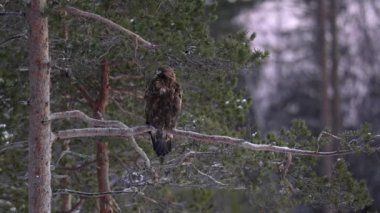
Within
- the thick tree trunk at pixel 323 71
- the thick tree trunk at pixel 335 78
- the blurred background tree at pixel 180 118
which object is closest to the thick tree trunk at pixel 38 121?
the blurred background tree at pixel 180 118

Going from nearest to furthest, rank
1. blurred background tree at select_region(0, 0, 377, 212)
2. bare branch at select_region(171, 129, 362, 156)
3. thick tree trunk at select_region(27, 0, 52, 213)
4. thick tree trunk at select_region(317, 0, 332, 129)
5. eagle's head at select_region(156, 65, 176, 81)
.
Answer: bare branch at select_region(171, 129, 362, 156) < thick tree trunk at select_region(27, 0, 52, 213) < eagle's head at select_region(156, 65, 176, 81) < blurred background tree at select_region(0, 0, 377, 212) < thick tree trunk at select_region(317, 0, 332, 129)

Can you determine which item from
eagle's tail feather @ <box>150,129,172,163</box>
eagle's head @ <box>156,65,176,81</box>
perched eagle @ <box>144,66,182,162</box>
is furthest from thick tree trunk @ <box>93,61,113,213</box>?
eagle's tail feather @ <box>150,129,172,163</box>

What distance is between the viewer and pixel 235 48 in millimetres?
9172

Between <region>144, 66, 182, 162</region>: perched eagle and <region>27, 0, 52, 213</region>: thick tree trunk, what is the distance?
3.35 feet

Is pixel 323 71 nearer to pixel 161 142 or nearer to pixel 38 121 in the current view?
pixel 161 142

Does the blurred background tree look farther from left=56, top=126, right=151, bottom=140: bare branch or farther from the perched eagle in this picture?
left=56, top=126, right=151, bottom=140: bare branch

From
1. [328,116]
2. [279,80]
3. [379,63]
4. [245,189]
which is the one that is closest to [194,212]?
→ [245,189]

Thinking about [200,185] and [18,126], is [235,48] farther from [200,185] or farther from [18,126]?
[18,126]

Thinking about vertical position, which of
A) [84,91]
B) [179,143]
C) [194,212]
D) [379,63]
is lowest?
[194,212]

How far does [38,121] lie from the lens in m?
7.93

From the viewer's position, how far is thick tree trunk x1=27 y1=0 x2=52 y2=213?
7934 millimetres

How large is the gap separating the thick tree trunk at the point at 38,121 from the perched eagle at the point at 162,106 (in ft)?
3.35

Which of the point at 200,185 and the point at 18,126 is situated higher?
the point at 18,126

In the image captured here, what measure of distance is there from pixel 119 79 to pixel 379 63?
13704 mm
